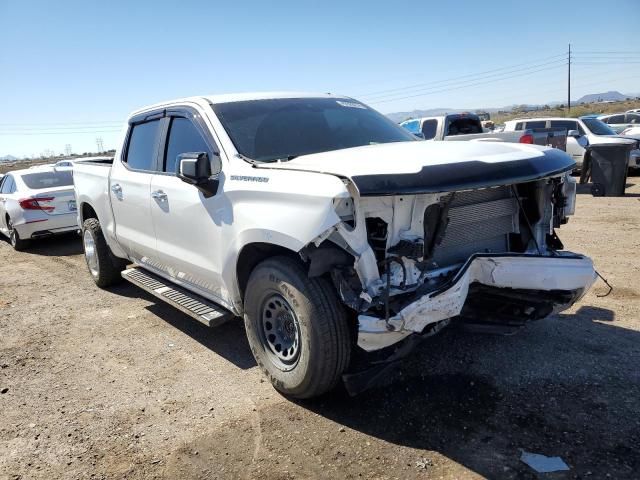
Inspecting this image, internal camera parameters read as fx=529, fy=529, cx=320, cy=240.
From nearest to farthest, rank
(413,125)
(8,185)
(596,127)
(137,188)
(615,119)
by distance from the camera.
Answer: (137,188) → (8,185) → (596,127) → (413,125) → (615,119)

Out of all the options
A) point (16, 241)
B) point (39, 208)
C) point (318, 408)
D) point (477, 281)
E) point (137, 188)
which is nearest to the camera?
point (477, 281)

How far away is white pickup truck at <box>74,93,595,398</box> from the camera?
115 inches

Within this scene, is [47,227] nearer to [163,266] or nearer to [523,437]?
[163,266]

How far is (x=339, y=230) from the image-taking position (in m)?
2.91

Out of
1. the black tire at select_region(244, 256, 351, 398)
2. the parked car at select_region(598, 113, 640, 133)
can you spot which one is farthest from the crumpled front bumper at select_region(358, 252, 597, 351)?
the parked car at select_region(598, 113, 640, 133)

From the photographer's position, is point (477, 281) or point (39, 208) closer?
point (477, 281)

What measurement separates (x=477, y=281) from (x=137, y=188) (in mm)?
3366

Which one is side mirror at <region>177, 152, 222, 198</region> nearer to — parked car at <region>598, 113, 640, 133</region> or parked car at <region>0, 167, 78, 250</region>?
parked car at <region>0, 167, 78, 250</region>

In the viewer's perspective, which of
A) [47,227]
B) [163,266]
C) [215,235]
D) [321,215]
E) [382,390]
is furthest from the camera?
[47,227]

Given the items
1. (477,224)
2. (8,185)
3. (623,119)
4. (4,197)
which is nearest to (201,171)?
(477,224)

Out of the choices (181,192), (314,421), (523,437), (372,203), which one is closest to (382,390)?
(314,421)

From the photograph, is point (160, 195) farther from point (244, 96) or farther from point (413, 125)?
point (413, 125)

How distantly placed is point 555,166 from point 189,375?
→ 302 cm

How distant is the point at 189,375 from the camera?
4129 millimetres
